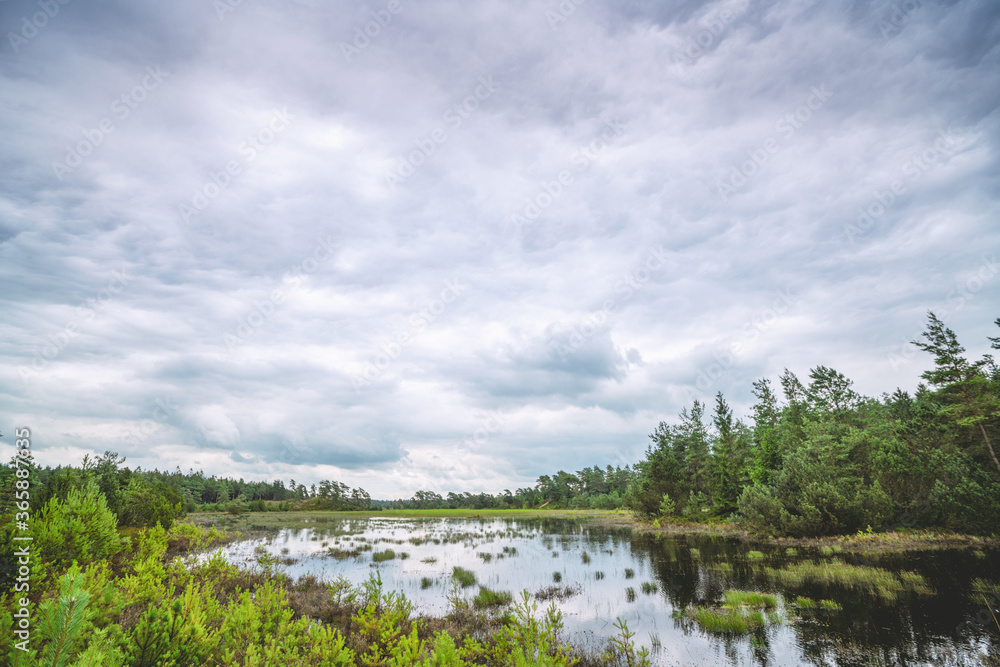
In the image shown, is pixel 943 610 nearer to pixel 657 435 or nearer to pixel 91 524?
pixel 91 524

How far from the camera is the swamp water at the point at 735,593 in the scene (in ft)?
38.0

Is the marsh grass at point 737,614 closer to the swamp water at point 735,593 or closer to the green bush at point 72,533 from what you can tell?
the swamp water at point 735,593

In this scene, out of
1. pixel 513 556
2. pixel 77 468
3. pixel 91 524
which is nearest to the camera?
pixel 91 524

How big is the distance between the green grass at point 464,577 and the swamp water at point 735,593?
0.21m

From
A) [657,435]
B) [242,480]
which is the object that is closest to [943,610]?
[657,435]

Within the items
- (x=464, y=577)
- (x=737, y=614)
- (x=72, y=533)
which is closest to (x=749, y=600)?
(x=737, y=614)

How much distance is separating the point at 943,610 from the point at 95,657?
72.7ft

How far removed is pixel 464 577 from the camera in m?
21.0

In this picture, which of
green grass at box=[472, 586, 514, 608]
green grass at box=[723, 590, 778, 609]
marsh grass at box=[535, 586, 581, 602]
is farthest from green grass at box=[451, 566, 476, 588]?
green grass at box=[723, 590, 778, 609]

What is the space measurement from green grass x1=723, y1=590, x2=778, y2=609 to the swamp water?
83 mm

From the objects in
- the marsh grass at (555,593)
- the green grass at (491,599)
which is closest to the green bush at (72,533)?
the green grass at (491,599)

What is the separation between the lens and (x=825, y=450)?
1485 inches

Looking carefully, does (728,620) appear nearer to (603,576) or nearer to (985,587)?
(603,576)

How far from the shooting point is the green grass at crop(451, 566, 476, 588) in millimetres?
19984
